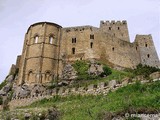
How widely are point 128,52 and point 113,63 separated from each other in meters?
5.69

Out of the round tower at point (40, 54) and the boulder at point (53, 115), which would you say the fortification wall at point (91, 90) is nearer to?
the boulder at point (53, 115)

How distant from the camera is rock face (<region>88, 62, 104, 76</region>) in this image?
112 ft

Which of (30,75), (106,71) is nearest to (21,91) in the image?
(30,75)

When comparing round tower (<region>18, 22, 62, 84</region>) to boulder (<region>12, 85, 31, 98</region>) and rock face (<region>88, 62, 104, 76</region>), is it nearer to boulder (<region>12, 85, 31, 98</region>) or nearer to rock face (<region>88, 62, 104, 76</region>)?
boulder (<region>12, 85, 31, 98</region>)

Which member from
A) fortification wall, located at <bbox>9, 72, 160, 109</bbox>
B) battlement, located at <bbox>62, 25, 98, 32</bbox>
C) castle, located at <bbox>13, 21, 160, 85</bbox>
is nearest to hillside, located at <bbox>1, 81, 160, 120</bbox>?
fortification wall, located at <bbox>9, 72, 160, 109</bbox>

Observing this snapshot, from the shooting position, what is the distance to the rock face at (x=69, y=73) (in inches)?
1336

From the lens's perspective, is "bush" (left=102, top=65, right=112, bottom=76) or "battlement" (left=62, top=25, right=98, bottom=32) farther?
"battlement" (left=62, top=25, right=98, bottom=32)

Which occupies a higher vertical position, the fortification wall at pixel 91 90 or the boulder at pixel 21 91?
the boulder at pixel 21 91

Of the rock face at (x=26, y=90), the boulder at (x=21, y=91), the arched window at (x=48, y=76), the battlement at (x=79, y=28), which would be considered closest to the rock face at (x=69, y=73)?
the arched window at (x=48, y=76)

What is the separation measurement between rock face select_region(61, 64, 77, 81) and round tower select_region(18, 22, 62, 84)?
1315mm

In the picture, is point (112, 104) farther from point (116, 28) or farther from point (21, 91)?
point (116, 28)

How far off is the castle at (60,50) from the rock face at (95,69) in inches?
82.5

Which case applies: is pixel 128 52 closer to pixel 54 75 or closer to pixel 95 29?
pixel 95 29

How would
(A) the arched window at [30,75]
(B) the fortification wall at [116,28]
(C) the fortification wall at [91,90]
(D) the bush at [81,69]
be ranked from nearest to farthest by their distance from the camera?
(C) the fortification wall at [91,90] → (D) the bush at [81,69] → (A) the arched window at [30,75] → (B) the fortification wall at [116,28]
